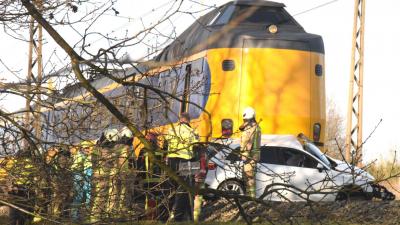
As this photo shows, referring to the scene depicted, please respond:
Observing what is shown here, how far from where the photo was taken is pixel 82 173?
8141 mm

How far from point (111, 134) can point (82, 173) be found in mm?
1178

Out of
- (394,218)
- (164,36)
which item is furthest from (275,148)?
(164,36)

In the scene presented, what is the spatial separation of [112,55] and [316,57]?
1182 cm

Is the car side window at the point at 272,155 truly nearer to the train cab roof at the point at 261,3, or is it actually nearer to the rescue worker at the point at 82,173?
the train cab roof at the point at 261,3

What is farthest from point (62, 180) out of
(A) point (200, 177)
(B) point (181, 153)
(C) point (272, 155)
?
(C) point (272, 155)

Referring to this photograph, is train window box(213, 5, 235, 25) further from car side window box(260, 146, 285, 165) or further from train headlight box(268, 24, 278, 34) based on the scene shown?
car side window box(260, 146, 285, 165)

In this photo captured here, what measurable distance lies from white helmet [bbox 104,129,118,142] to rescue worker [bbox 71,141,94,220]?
2.27 ft

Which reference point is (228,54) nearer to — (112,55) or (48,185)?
(48,185)

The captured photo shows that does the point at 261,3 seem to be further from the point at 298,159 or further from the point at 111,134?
the point at 111,134

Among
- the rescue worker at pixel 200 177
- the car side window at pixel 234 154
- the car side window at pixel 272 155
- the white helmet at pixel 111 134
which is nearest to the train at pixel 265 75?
the car side window at pixel 272 155

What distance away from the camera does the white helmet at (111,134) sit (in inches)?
360

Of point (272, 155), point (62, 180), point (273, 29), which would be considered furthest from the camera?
point (273, 29)

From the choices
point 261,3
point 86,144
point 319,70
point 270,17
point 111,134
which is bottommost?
point 86,144

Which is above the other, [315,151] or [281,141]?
[281,141]
